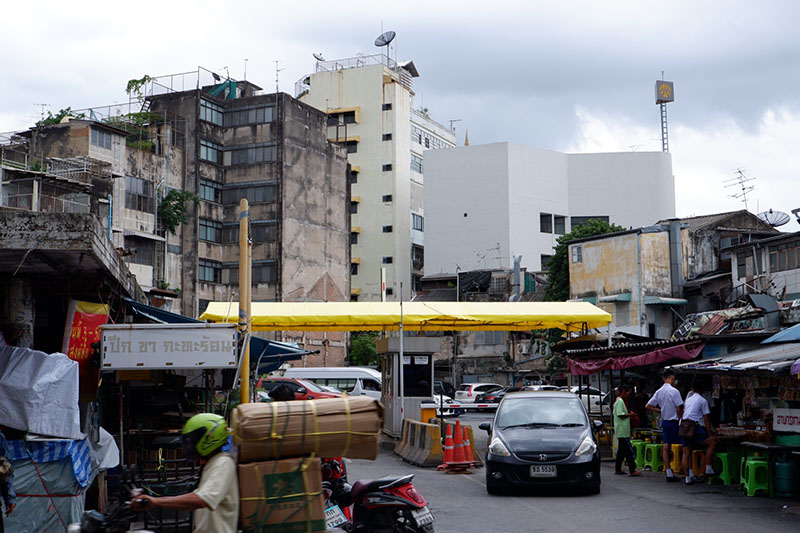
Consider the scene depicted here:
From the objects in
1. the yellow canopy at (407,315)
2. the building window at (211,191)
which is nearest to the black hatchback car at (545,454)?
the yellow canopy at (407,315)

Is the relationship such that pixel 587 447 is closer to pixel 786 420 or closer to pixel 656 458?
pixel 786 420

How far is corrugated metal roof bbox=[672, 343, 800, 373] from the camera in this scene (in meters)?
12.7

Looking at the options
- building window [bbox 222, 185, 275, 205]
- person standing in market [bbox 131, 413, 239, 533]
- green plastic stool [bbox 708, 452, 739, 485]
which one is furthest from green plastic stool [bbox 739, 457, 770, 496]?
building window [bbox 222, 185, 275, 205]

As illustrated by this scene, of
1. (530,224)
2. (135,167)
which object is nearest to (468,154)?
(530,224)

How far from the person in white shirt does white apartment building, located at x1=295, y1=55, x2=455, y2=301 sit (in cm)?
6095

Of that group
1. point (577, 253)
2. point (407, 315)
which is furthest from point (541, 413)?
point (577, 253)

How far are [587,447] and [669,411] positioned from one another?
2699 millimetres

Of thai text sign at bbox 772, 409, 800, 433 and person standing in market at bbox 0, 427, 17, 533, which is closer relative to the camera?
person standing in market at bbox 0, 427, 17, 533

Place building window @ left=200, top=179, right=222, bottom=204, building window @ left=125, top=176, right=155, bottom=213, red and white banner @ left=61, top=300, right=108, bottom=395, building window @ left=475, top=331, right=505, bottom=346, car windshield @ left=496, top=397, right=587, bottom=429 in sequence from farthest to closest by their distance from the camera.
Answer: building window @ left=200, top=179, right=222, bottom=204
building window @ left=475, top=331, right=505, bottom=346
building window @ left=125, top=176, right=155, bottom=213
car windshield @ left=496, top=397, right=587, bottom=429
red and white banner @ left=61, top=300, right=108, bottom=395

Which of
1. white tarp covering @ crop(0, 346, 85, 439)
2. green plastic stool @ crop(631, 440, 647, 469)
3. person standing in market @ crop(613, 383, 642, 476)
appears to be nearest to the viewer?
white tarp covering @ crop(0, 346, 85, 439)

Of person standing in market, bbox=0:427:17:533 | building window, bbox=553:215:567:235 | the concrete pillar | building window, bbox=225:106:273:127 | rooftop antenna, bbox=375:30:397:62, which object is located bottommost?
person standing in market, bbox=0:427:17:533

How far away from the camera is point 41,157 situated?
4894 cm

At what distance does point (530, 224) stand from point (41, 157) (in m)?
37.3

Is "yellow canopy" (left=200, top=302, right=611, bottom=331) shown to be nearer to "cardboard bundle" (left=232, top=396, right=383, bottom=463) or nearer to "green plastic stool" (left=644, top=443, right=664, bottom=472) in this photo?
"green plastic stool" (left=644, top=443, right=664, bottom=472)
